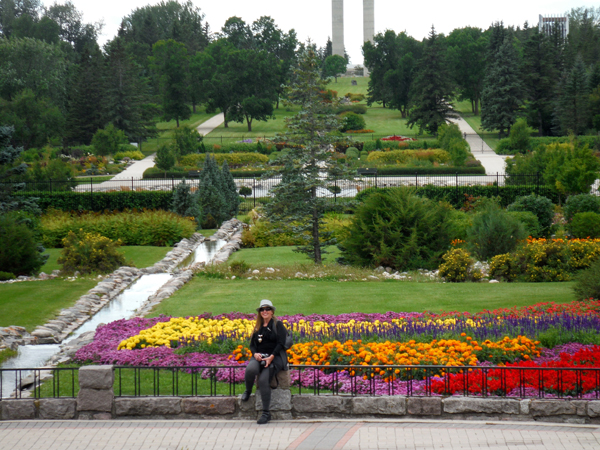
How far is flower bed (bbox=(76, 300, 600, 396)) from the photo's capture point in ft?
27.5

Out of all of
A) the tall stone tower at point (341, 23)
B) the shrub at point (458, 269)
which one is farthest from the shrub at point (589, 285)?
the tall stone tower at point (341, 23)

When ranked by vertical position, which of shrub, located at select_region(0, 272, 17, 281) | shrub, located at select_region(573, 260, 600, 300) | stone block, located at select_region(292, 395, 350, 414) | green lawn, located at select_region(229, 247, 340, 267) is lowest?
green lawn, located at select_region(229, 247, 340, 267)

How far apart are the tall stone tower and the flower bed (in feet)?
338

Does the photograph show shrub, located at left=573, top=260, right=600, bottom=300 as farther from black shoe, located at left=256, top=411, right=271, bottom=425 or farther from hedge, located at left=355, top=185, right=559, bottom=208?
hedge, located at left=355, top=185, right=559, bottom=208

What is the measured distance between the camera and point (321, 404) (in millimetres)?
7836

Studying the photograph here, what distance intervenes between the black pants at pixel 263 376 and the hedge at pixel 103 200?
80.5 feet

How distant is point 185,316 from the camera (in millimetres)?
13383

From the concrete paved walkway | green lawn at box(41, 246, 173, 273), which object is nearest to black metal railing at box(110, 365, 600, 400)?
the concrete paved walkway

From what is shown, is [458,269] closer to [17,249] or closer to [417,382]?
[417,382]

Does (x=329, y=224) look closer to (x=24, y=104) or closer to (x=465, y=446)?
(x=465, y=446)

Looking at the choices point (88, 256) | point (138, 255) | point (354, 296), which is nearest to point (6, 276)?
point (88, 256)

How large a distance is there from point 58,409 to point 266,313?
2.76 meters

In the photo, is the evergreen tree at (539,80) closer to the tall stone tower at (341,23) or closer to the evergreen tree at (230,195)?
the evergreen tree at (230,195)

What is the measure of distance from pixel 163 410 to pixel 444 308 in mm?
7406
